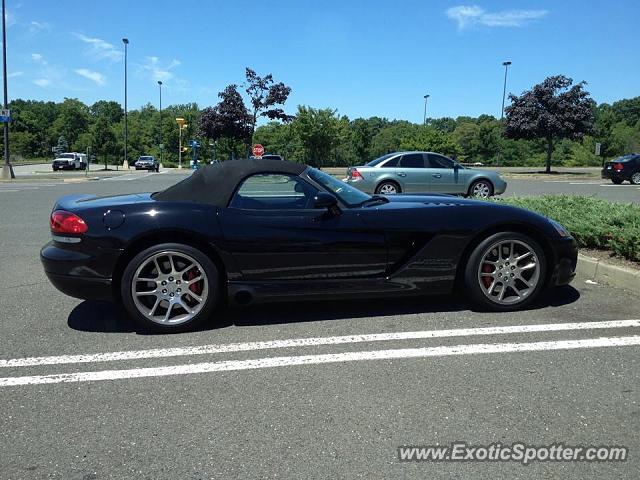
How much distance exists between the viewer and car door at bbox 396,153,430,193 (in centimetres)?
1370

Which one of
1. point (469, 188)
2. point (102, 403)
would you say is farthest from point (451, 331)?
point (469, 188)

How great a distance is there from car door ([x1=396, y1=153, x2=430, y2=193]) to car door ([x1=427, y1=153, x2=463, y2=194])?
0.60 feet

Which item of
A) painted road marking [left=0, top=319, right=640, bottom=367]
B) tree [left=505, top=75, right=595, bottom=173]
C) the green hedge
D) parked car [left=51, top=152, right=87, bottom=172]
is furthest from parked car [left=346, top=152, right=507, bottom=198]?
parked car [left=51, top=152, right=87, bottom=172]

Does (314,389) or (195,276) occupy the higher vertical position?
(195,276)

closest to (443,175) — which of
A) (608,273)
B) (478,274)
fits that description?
(608,273)

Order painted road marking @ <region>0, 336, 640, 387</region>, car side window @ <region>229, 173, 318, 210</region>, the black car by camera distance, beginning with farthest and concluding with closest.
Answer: the black car, car side window @ <region>229, 173, 318, 210</region>, painted road marking @ <region>0, 336, 640, 387</region>

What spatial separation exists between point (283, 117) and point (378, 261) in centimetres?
3225

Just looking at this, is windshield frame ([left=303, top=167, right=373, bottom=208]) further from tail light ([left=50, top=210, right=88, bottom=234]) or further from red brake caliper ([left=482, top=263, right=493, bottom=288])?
tail light ([left=50, top=210, right=88, bottom=234])

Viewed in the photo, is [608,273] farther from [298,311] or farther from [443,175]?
[443,175]

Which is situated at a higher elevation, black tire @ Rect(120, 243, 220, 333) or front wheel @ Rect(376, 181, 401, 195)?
front wheel @ Rect(376, 181, 401, 195)

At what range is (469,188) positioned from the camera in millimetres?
14117

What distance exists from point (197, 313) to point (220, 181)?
1040mm

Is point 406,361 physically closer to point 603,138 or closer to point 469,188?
point 469,188

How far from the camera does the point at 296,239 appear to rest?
3965 mm
